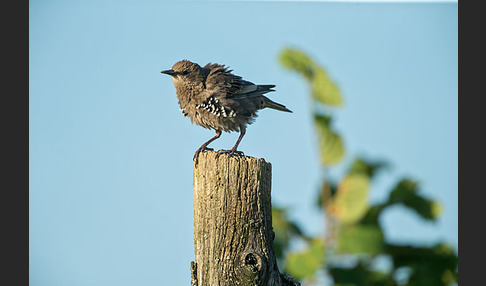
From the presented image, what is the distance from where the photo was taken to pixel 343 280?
9797mm

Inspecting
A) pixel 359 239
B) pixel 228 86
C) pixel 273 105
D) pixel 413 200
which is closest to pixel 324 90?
pixel 273 105

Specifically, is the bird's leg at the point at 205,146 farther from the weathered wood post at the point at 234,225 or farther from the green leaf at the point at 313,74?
the green leaf at the point at 313,74

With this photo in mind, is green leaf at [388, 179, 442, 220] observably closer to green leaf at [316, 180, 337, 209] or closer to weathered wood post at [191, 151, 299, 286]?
green leaf at [316, 180, 337, 209]

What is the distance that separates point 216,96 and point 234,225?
2.43 m

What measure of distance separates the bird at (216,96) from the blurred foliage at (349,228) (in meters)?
3.03

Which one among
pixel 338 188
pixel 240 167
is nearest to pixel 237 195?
pixel 240 167

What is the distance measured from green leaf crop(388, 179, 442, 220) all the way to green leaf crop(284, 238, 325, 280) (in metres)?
2.39

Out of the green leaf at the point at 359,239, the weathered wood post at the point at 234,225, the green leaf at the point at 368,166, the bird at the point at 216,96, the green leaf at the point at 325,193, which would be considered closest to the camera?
the weathered wood post at the point at 234,225

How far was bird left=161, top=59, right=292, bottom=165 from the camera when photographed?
23.0ft

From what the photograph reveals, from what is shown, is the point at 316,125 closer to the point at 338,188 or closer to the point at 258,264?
the point at 338,188

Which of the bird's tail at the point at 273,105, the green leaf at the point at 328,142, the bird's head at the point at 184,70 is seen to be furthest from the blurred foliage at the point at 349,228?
the bird's head at the point at 184,70

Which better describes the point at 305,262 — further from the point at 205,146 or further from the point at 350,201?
the point at 205,146

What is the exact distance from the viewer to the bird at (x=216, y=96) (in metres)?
7.01

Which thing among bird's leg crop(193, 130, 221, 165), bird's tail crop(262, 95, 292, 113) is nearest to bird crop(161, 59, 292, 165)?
bird's leg crop(193, 130, 221, 165)
